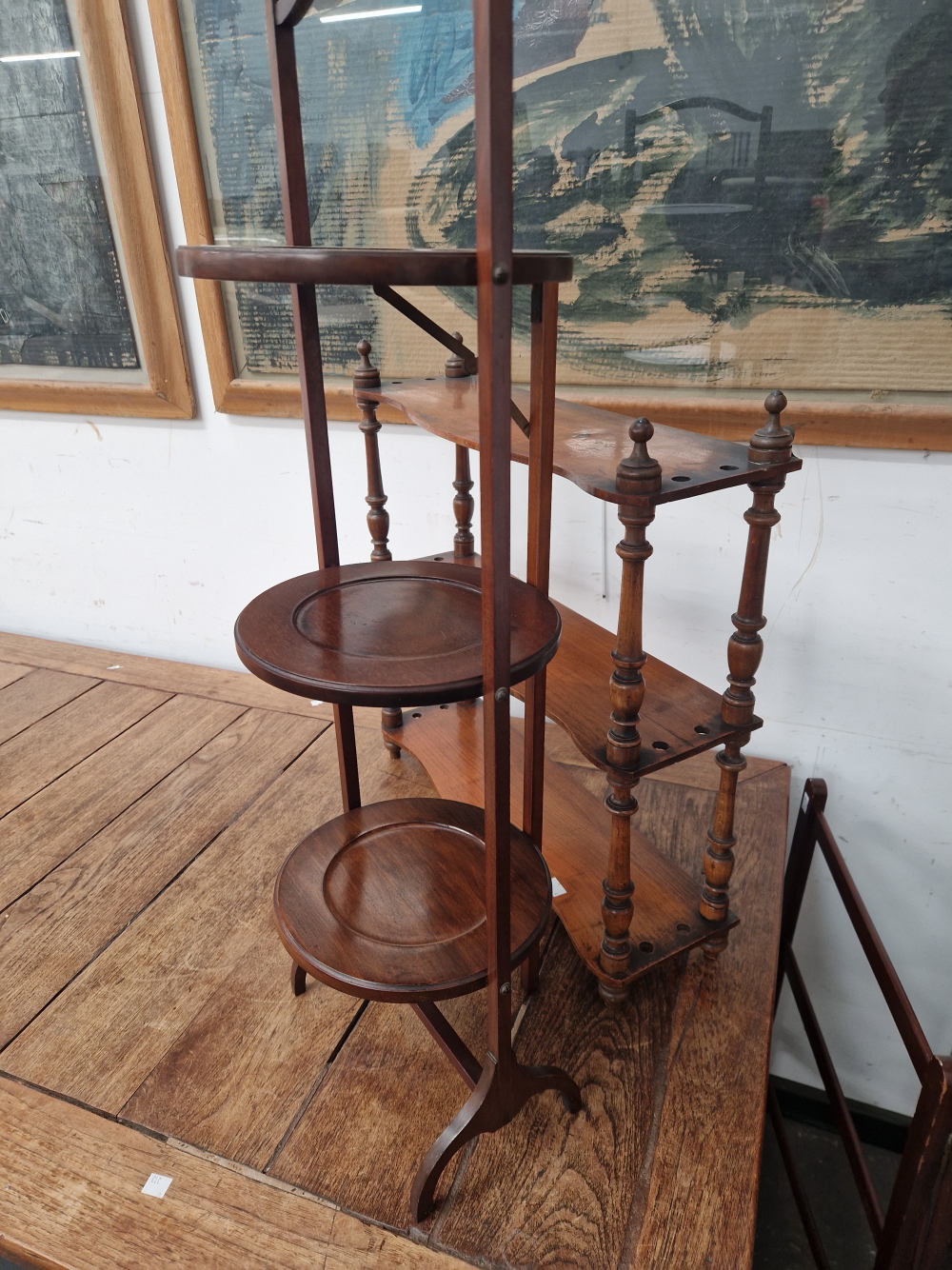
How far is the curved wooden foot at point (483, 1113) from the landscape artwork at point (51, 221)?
138cm

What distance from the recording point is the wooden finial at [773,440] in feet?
2.39

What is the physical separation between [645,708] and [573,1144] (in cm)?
44

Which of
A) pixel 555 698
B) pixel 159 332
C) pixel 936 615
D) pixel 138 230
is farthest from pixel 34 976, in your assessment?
pixel 936 615

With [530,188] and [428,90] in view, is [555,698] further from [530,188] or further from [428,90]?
[428,90]

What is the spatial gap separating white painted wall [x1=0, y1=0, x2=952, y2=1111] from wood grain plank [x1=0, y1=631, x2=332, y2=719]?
8 cm

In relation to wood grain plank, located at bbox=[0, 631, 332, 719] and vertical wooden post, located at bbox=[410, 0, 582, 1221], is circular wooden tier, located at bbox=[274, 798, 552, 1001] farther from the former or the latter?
wood grain plank, located at bbox=[0, 631, 332, 719]

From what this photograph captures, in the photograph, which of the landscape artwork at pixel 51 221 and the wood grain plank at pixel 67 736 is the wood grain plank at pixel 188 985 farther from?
the landscape artwork at pixel 51 221

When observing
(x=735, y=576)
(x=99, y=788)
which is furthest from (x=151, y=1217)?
(x=735, y=576)

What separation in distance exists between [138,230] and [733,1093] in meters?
1.56

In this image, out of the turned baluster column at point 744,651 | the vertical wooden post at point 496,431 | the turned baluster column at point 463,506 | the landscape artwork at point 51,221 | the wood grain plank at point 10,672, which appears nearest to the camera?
the vertical wooden post at point 496,431

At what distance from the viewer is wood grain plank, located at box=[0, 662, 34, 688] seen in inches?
67.3

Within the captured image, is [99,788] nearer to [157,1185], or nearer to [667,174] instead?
[157,1185]

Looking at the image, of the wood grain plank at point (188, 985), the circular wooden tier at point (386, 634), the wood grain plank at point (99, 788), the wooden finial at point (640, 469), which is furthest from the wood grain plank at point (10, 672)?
the wooden finial at point (640, 469)

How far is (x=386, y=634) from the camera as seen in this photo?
74cm
